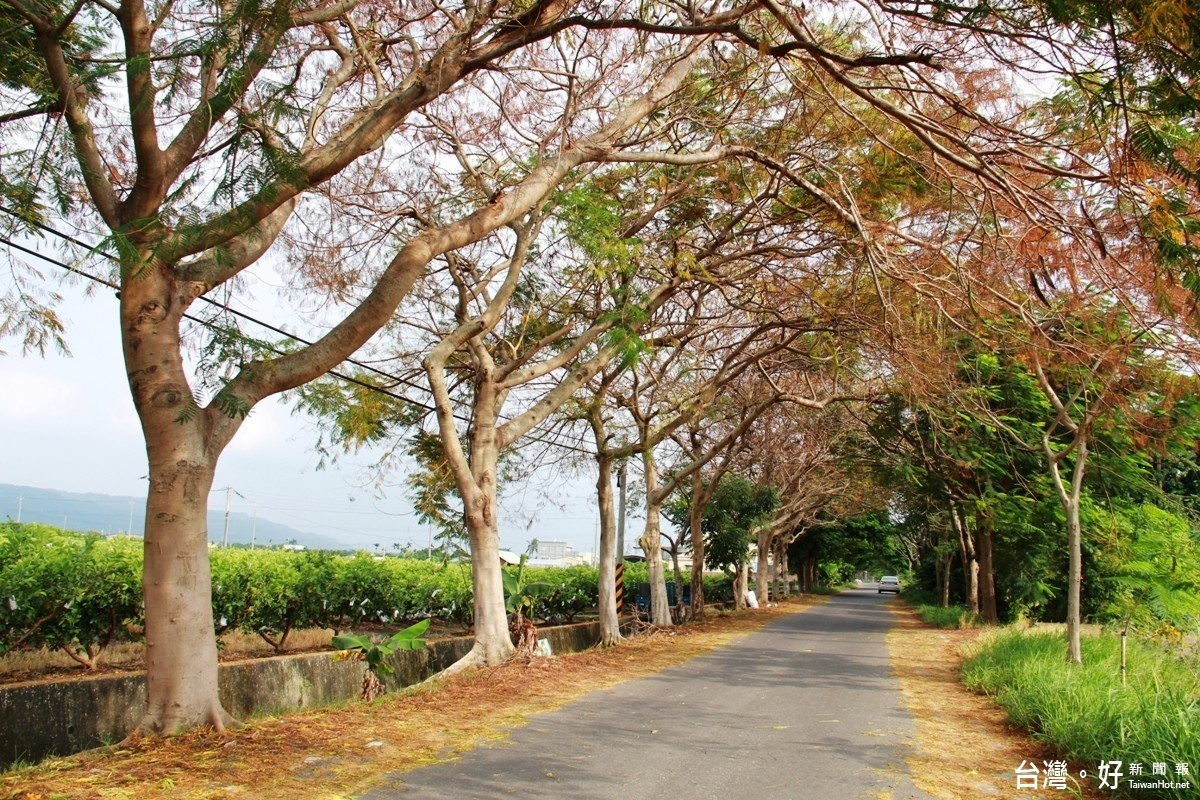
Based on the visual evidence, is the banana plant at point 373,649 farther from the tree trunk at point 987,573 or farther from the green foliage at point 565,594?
the tree trunk at point 987,573

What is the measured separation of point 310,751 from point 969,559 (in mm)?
25498

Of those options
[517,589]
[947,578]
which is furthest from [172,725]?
[947,578]

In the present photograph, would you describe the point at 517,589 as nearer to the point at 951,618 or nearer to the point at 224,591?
the point at 224,591

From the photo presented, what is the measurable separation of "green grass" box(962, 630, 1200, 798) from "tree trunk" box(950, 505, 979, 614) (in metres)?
14.3

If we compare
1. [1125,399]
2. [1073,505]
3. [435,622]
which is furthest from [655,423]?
[1125,399]

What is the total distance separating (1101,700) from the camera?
7.47 meters

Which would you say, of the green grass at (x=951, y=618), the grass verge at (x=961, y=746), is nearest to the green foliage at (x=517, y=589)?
the grass verge at (x=961, y=746)

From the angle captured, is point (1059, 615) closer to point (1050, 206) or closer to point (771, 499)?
point (771, 499)

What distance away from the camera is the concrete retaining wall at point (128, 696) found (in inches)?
325

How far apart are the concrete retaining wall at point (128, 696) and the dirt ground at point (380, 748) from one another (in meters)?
1.94

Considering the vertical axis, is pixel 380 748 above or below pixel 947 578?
above

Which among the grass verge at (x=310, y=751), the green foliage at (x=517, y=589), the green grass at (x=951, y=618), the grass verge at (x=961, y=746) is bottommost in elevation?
the green grass at (x=951, y=618)

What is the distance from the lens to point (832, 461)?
3117 cm

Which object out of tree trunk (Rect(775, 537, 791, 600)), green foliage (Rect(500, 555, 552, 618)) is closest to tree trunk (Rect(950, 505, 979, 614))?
green foliage (Rect(500, 555, 552, 618))
